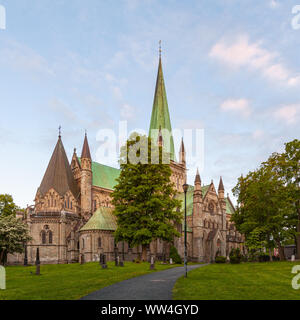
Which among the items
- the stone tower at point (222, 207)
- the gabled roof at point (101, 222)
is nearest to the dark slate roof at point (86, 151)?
the gabled roof at point (101, 222)

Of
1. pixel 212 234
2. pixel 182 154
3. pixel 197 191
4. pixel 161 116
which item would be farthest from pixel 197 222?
pixel 161 116

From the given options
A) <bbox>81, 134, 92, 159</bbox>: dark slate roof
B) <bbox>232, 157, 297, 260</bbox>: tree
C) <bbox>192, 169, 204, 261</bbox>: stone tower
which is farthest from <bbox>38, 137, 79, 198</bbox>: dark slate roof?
<bbox>232, 157, 297, 260</bbox>: tree

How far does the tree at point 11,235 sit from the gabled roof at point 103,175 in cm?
1891

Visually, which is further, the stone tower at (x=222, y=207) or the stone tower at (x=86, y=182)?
the stone tower at (x=222, y=207)

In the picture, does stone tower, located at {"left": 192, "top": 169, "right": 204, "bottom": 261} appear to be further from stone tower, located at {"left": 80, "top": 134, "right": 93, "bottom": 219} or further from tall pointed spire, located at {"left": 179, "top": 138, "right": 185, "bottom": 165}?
stone tower, located at {"left": 80, "top": 134, "right": 93, "bottom": 219}

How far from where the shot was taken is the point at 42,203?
174 ft

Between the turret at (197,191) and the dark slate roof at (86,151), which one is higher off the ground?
the dark slate roof at (86,151)

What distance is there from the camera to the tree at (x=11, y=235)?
134ft

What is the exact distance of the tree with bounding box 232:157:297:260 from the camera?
140ft

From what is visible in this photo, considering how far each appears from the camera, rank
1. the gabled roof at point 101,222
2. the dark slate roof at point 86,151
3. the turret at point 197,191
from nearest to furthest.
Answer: the gabled roof at point 101,222 < the dark slate roof at point 86,151 < the turret at point 197,191

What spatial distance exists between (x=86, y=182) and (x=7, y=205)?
48.4 feet

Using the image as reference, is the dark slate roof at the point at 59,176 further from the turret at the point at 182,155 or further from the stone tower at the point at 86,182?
the turret at the point at 182,155

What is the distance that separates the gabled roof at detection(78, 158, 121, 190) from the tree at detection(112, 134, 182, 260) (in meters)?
19.6
